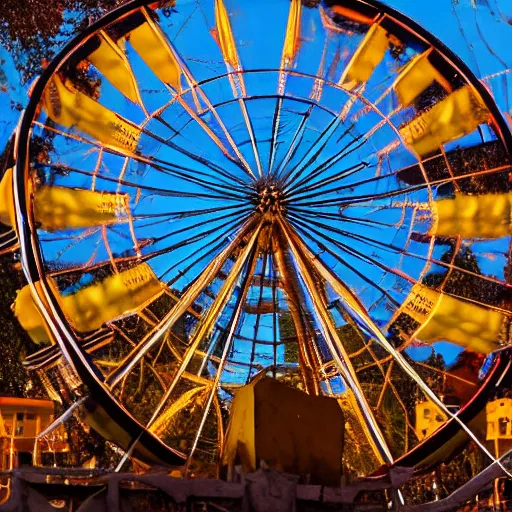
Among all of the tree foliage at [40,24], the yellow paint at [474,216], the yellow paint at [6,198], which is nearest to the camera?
the yellow paint at [6,198]

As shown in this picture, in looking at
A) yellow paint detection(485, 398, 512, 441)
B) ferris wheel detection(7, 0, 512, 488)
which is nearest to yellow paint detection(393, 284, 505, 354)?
ferris wheel detection(7, 0, 512, 488)

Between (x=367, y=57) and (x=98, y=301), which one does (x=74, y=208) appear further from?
(x=367, y=57)

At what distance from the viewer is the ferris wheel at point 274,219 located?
119 inches

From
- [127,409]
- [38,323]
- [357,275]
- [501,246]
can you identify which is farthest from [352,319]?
[38,323]

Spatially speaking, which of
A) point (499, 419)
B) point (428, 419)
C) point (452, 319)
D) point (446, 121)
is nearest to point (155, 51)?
point (446, 121)

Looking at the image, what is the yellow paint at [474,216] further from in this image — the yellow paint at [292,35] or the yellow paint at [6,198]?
the yellow paint at [6,198]

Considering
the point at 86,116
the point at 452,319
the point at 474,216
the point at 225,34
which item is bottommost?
the point at 452,319

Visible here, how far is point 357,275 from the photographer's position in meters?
3.33

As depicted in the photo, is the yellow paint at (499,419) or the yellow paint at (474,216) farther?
the yellow paint at (474,216)

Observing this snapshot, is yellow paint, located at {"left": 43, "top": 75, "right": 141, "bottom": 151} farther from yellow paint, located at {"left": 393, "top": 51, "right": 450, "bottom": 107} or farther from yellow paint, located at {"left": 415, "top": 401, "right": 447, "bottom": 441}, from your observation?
yellow paint, located at {"left": 415, "top": 401, "right": 447, "bottom": 441}

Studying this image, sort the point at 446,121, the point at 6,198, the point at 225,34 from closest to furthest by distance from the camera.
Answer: the point at 6,198
the point at 225,34
the point at 446,121

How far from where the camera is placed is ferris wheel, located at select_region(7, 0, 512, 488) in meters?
3.03

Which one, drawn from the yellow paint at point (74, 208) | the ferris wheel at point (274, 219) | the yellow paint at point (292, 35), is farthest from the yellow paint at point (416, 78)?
the yellow paint at point (74, 208)

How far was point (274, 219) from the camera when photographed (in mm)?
3305
